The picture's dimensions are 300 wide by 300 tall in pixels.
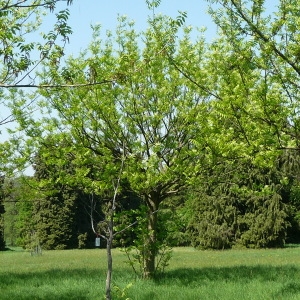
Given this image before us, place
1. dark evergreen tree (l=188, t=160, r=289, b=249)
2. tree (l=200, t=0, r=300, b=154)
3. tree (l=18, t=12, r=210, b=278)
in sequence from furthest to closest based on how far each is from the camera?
dark evergreen tree (l=188, t=160, r=289, b=249)
tree (l=18, t=12, r=210, b=278)
tree (l=200, t=0, r=300, b=154)

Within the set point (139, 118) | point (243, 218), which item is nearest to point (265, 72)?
point (139, 118)

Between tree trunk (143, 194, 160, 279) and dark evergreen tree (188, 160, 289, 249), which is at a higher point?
dark evergreen tree (188, 160, 289, 249)

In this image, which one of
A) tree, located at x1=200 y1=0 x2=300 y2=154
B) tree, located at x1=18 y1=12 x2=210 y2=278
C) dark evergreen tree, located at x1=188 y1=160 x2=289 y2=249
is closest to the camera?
tree, located at x1=200 y1=0 x2=300 y2=154

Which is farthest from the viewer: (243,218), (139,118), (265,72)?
(243,218)

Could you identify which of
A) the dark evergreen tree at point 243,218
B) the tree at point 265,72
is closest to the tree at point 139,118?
the tree at point 265,72

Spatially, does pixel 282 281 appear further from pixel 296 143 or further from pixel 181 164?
pixel 296 143

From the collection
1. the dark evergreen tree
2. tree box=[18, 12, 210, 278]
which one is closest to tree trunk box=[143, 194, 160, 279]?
tree box=[18, 12, 210, 278]

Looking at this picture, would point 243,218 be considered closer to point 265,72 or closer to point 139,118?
point 139,118

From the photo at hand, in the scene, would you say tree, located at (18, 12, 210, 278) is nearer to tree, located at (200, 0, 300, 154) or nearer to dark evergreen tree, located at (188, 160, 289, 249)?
tree, located at (200, 0, 300, 154)

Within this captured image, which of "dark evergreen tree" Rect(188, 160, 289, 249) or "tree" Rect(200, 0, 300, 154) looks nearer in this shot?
"tree" Rect(200, 0, 300, 154)

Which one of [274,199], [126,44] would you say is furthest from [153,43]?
[274,199]

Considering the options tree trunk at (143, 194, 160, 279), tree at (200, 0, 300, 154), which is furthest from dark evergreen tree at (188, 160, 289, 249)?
tree at (200, 0, 300, 154)

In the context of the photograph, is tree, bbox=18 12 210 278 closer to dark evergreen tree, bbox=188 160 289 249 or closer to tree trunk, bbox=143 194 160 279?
tree trunk, bbox=143 194 160 279

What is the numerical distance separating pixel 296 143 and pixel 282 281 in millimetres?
5289
